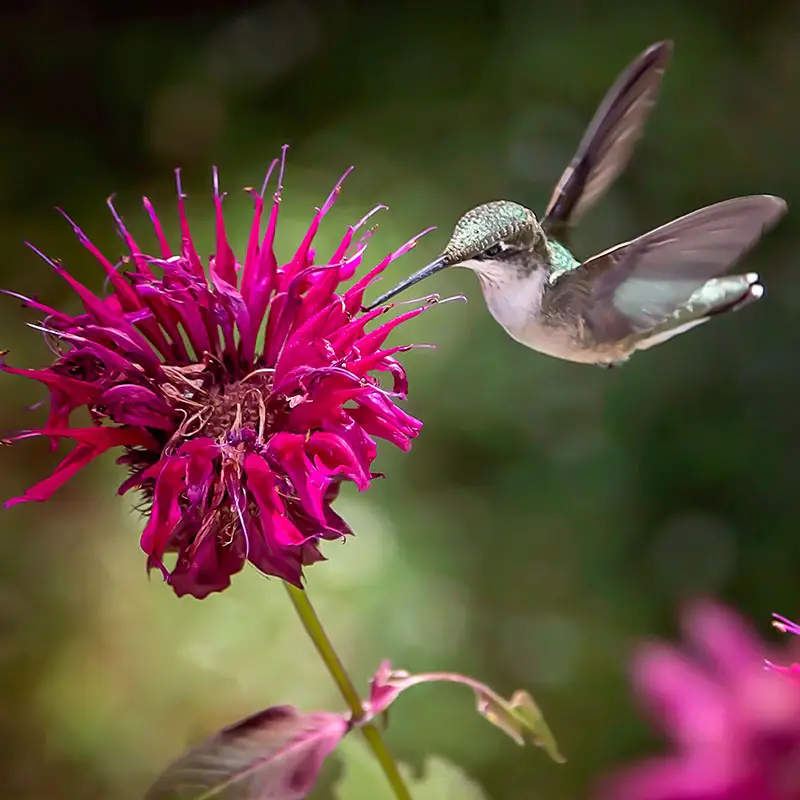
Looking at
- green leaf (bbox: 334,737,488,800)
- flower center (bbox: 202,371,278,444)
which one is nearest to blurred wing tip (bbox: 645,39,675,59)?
flower center (bbox: 202,371,278,444)

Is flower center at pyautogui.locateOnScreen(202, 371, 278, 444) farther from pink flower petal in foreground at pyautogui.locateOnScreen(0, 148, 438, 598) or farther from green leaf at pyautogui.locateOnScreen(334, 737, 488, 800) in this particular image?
green leaf at pyautogui.locateOnScreen(334, 737, 488, 800)

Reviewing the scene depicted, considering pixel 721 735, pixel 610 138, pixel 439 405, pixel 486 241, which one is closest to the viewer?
pixel 721 735

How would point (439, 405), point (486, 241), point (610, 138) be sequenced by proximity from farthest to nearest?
point (439, 405)
point (610, 138)
point (486, 241)

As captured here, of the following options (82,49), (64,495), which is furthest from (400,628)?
(82,49)

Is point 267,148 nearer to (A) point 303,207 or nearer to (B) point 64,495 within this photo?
(A) point 303,207

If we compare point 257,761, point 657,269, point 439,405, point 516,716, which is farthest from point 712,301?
point 439,405

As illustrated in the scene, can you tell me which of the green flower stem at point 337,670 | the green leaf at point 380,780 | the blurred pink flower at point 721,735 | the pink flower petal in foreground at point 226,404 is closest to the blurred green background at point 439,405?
the green leaf at point 380,780

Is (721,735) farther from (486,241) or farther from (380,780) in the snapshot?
(380,780)
